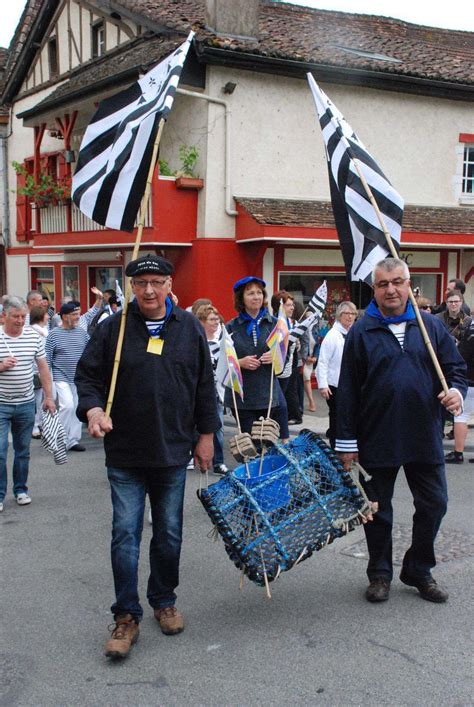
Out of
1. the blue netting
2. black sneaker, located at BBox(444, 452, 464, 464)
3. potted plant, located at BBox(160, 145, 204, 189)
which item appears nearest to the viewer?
→ the blue netting

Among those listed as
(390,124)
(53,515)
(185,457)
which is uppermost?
(390,124)

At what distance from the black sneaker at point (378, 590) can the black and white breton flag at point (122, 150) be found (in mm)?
2573

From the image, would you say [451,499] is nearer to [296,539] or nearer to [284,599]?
[284,599]

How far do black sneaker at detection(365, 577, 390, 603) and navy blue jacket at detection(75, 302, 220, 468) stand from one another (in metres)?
1.39

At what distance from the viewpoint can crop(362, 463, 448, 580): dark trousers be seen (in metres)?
4.26

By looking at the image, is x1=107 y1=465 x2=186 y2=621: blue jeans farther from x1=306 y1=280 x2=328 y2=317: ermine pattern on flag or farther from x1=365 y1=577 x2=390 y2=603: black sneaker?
x1=306 y1=280 x2=328 y2=317: ermine pattern on flag

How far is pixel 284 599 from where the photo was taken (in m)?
4.36

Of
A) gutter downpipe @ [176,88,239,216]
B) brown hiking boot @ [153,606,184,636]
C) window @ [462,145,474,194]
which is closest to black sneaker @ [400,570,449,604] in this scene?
brown hiking boot @ [153,606,184,636]

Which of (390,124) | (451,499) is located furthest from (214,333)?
(390,124)

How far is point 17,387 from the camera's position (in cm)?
638

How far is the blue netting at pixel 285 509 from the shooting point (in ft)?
12.3

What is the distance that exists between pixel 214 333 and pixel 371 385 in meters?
3.90

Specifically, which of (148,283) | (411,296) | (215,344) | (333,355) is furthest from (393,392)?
(215,344)

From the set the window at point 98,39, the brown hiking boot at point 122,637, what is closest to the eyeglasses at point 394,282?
the brown hiking boot at point 122,637
